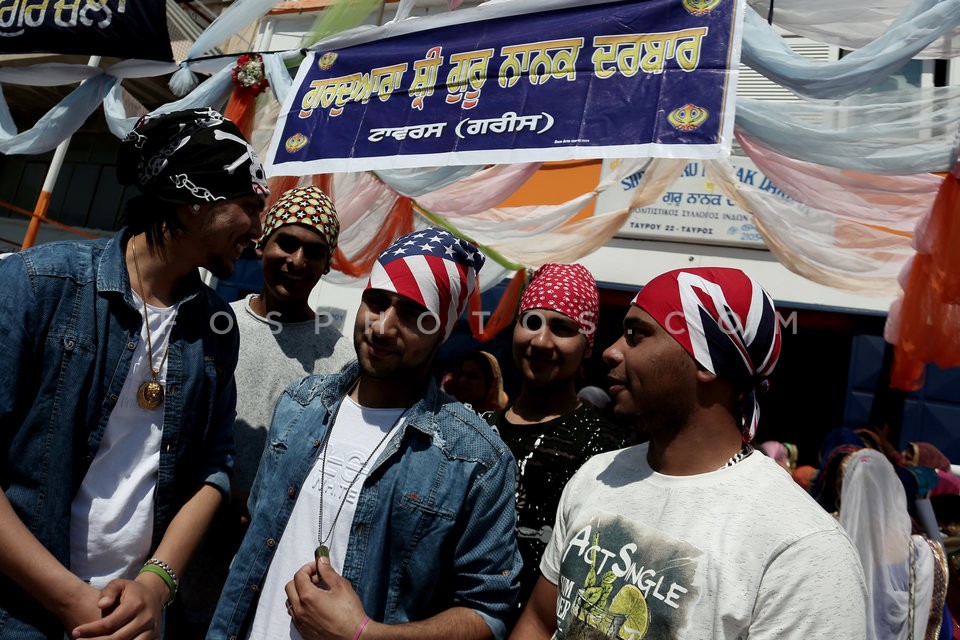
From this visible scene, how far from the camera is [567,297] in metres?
2.43

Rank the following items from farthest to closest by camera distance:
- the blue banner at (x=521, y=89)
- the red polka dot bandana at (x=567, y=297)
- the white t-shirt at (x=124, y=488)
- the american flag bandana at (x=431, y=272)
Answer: the blue banner at (x=521, y=89) → the red polka dot bandana at (x=567, y=297) → the american flag bandana at (x=431, y=272) → the white t-shirt at (x=124, y=488)

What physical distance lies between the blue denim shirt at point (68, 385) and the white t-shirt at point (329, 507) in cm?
29

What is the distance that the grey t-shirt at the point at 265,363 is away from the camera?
2.21 meters

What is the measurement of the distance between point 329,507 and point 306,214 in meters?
1.27

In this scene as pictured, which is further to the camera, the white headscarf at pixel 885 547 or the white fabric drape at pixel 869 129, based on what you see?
the white fabric drape at pixel 869 129

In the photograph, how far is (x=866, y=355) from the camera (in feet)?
21.5

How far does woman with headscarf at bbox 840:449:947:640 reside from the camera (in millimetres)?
2471

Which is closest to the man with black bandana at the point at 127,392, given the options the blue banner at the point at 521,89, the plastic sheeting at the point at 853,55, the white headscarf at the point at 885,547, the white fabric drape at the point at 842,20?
the blue banner at the point at 521,89

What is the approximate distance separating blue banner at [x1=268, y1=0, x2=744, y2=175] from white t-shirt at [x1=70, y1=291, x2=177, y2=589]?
1.89m

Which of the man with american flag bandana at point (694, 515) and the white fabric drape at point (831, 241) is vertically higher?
the white fabric drape at point (831, 241)

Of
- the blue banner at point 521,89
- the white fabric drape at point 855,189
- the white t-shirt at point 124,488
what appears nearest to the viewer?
the white t-shirt at point 124,488

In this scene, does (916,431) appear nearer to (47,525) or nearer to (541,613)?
(541,613)

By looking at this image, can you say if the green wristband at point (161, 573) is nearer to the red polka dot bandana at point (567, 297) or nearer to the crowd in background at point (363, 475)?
the crowd in background at point (363, 475)

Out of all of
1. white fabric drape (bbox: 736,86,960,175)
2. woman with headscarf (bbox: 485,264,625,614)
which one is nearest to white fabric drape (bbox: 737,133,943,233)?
white fabric drape (bbox: 736,86,960,175)
